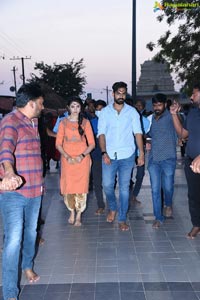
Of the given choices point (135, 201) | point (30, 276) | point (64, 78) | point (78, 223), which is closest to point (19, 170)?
point (30, 276)

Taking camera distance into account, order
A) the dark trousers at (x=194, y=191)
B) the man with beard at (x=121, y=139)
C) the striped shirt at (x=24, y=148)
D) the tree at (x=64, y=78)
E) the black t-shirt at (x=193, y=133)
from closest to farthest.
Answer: the striped shirt at (x=24, y=148) < the black t-shirt at (x=193, y=133) < the dark trousers at (x=194, y=191) < the man with beard at (x=121, y=139) < the tree at (x=64, y=78)

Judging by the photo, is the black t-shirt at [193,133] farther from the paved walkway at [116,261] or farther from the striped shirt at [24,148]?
the striped shirt at [24,148]

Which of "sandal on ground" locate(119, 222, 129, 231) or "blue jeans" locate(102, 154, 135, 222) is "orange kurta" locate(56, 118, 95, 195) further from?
"sandal on ground" locate(119, 222, 129, 231)

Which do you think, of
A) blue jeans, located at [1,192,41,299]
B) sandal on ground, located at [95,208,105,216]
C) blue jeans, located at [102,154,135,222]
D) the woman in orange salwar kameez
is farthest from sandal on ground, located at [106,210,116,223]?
blue jeans, located at [1,192,41,299]

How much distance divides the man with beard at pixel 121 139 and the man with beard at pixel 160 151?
25cm

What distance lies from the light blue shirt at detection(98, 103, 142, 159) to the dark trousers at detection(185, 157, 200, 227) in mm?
833

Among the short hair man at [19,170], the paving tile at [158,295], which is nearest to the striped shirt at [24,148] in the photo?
the short hair man at [19,170]

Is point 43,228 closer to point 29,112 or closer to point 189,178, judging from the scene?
point 189,178

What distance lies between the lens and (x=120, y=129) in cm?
511

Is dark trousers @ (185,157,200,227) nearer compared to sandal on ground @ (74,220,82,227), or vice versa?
dark trousers @ (185,157,200,227)

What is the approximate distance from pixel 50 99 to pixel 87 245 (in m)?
32.6

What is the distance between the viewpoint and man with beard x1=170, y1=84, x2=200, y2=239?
4.48m

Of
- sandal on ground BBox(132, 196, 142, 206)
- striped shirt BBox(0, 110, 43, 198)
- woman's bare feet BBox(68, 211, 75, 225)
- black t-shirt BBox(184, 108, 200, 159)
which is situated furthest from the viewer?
sandal on ground BBox(132, 196, 142, 206)

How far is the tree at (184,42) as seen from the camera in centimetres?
1761
